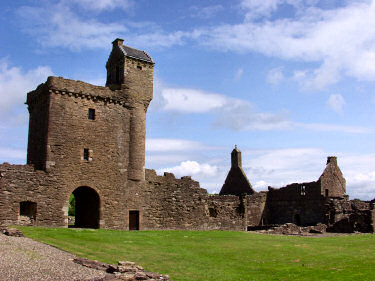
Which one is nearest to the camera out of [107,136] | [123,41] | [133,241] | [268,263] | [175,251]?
[268,263]

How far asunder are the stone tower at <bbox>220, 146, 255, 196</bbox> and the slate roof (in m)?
19.9

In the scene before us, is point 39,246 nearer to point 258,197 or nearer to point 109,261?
point 109,261

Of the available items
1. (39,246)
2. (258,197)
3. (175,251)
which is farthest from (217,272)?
(258,197)

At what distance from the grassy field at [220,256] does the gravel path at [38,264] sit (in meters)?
1.30

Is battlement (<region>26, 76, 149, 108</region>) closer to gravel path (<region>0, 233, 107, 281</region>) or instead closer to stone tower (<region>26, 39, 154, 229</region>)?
stone tower (<region>26, 39, 154, 229</region>)

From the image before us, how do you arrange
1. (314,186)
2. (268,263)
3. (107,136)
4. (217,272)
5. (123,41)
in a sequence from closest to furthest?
1. (217,272)
2. (268,263)
3. (107,136)
4. (123,41)
5. (314,186)

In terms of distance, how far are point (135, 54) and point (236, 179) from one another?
22535 millimetres

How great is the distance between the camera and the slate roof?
104ft

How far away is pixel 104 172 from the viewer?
29.4 m

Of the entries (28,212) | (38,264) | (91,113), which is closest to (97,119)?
(91,113)

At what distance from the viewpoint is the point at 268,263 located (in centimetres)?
1666

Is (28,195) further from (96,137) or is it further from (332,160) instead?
(332,160)

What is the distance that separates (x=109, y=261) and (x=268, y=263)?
6.22m

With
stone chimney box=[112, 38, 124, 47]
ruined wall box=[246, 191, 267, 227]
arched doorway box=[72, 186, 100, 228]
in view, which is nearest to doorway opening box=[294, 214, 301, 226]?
ruined wall box=[246, 191, 267, 227]
